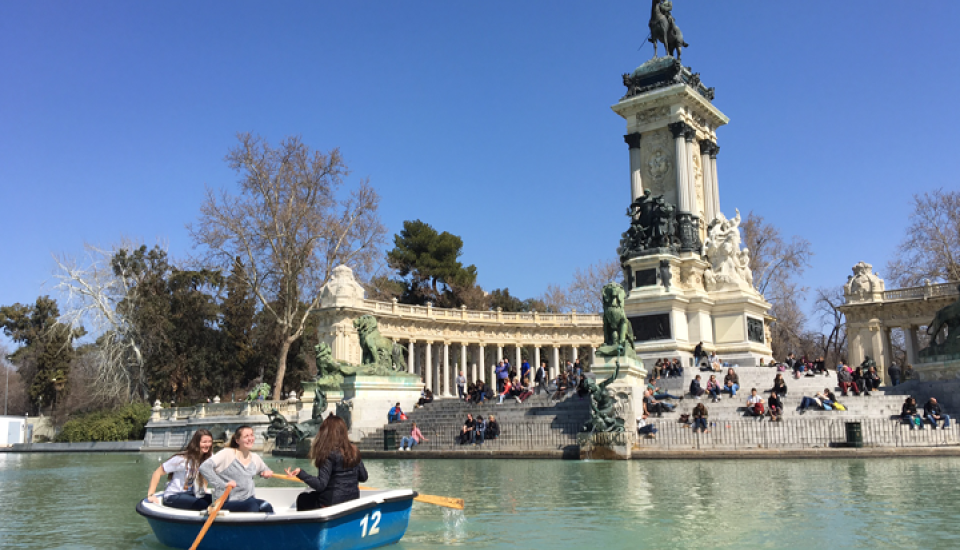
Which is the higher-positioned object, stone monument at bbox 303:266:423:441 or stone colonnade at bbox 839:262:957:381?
stone colonnade at bbox 839:262:957:381

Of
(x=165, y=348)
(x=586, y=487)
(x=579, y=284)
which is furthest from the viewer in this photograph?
(x=579, y=284)

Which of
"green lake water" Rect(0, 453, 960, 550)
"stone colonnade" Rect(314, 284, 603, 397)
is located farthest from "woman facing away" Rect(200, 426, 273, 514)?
"stone colonnade" Rect(314, 284, 603, 397)

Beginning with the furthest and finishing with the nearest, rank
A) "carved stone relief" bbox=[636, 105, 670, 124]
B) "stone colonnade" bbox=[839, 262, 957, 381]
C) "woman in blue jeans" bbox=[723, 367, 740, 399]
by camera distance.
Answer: "stone colonnade" bbox=[839, 262, 957, 381], "carved stone relief" bbox=[636, 105, 670, 124], "woman in blue jeans" bbox=[723, 367, 740, 399]

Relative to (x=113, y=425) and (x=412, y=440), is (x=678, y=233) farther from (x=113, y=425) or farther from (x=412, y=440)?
(x=113, y=425)

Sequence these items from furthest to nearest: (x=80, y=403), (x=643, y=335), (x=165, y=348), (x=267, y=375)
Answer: (x=80, y=403)
(x=267, y=375)
(x=165, y=348)
(x=643, y=335)

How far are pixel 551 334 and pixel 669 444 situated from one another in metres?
38.1

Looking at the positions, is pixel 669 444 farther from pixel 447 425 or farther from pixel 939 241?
pixel 939 241

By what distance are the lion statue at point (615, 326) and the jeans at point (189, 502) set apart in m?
14.8

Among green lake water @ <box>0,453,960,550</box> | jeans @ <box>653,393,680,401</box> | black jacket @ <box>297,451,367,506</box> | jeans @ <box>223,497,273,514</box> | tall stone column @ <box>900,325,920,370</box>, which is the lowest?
green lake water @ <box>0,453,960,550</box>

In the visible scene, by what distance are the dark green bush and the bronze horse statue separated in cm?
2917

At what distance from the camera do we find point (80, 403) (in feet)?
174

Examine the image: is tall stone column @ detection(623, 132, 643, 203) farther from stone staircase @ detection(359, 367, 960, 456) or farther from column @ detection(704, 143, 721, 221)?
stone staircase @ detection(359, 367, 960, 456)

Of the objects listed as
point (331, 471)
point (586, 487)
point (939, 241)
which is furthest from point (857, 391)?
point (939, 241)

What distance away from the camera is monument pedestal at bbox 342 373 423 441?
24562mm
